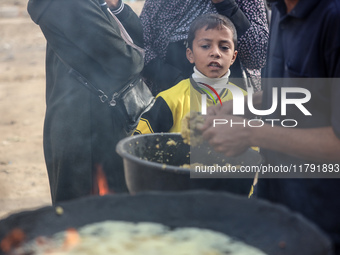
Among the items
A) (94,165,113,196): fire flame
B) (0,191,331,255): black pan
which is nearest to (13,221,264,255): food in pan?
(0,191,331,255): black pan

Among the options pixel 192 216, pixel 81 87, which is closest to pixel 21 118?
pixel 81 87

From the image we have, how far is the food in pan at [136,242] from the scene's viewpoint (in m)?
1.23

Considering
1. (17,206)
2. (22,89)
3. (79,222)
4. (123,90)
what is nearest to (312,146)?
(79,222)

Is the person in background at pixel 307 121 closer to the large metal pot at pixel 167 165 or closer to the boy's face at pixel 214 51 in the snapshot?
the large metal pot at pixel 167 165

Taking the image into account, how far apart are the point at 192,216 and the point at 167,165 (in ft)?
1.27

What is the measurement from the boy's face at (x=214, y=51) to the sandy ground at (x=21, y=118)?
151 centimetres

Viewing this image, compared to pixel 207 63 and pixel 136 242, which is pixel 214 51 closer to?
pixel 207 63

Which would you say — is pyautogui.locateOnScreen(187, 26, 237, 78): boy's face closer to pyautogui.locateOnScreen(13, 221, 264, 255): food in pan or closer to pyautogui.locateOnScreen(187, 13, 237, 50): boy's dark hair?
pyautogui.locateOnScreen(187, 13, 237, 50): boy's dark hair

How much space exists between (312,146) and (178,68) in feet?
6.42

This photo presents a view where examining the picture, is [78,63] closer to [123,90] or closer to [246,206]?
[123,90]

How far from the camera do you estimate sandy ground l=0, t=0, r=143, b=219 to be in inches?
203

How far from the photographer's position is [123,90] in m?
2.95

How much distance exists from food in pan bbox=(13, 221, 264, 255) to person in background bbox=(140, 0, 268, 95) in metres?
2.15

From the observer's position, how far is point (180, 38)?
11.3 feet
